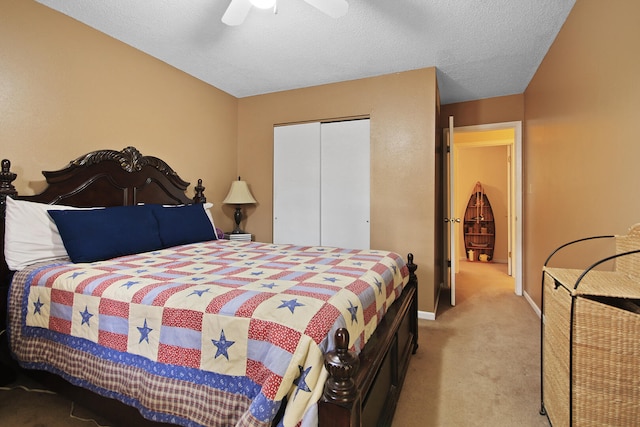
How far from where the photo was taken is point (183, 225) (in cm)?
274

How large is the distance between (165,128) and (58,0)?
1197 mm

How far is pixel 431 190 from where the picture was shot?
315 cm

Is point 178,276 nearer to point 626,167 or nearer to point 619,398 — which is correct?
point 619,398

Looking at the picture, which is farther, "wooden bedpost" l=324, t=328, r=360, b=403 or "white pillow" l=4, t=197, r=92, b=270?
"white pillow" l=4, t=197, r=92, b=270

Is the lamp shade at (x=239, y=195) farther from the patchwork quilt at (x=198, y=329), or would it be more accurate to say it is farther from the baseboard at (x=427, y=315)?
the baseboard at (x=427, y=315)

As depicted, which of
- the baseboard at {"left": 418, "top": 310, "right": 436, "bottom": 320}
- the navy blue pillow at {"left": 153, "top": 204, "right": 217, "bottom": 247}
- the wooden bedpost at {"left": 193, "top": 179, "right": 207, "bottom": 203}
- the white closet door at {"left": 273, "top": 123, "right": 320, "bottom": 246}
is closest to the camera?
the navy blue pillow at {"left": 153, "top": 204, "right": 217, "bottom": 247}

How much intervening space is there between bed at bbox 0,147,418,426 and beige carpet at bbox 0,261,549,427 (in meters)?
0.18

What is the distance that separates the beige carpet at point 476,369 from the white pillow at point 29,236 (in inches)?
90.7

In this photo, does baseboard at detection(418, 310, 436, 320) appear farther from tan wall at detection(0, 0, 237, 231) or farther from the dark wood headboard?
tan wall at detection(0, 0, 237, 231)

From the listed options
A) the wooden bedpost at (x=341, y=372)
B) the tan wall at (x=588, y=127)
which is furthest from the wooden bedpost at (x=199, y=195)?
the tan wall at (x=588, y=127)

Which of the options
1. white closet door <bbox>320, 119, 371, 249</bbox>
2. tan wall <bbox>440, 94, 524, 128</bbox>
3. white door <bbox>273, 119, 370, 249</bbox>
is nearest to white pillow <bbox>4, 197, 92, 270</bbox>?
white door <bbox>273, 119, 370, 249</bbox>

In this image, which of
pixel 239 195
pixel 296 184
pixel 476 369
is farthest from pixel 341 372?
pixel 239 195

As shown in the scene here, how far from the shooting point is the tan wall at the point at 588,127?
1.55 m

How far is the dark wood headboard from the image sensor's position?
212 centimetres
